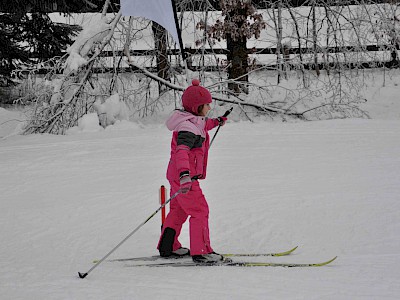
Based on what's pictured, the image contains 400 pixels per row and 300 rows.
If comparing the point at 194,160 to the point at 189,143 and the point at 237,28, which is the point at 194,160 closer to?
the point at 189,143

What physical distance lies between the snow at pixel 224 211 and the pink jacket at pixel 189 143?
2.39ft

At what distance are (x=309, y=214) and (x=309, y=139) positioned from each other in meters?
4.73

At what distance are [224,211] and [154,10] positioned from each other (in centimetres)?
219

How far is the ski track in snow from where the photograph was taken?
4434 mm

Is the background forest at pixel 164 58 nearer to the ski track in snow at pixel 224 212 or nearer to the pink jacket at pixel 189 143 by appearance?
the ski track in snow at pixel 224 212

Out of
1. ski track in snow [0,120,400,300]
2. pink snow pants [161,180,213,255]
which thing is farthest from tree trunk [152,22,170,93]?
pink snow pants [161,180,213,255]

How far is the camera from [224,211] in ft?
22.1

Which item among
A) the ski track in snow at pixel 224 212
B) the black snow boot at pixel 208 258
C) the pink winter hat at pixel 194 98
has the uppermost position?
the pink winter hat at pixel 194 98

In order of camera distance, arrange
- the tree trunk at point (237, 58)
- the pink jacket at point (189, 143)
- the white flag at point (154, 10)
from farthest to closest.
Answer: the tree trunk at point (237, 58)
the white flag at point (154, 10)
the pink jacket at point (189, 143)

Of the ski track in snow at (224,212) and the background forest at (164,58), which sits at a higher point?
the background forest at (164,58)

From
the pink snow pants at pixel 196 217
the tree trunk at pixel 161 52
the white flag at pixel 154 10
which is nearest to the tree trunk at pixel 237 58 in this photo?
the tree trunk at pixel 161 52

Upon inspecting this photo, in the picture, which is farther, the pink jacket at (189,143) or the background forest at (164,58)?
the background forest at (164,58)

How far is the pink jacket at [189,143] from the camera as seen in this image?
4.83 m

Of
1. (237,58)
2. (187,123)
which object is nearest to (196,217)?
(187,123)
